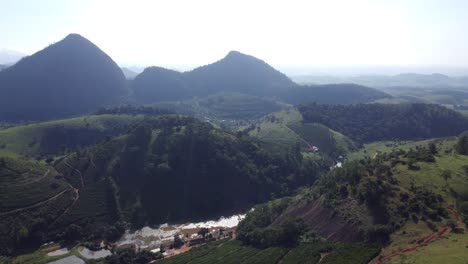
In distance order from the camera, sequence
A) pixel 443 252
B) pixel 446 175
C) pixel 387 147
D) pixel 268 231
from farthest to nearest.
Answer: pixel 387 147
pixel 268 231
pixel 446 175
pixel 443 252

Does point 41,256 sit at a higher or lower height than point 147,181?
lower

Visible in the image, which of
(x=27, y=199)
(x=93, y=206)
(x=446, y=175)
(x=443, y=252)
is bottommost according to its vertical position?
(x=93, y=206)

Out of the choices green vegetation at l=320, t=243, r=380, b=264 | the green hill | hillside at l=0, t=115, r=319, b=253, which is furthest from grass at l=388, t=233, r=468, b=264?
hillside at l=0, t=115, r=319, b=253

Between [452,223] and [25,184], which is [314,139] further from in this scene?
[25,184]

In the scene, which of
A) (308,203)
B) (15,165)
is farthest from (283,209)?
(15,165)

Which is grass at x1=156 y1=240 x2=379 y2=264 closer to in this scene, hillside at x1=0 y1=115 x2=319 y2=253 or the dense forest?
the dense forest

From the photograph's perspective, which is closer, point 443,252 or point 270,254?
point 443,252

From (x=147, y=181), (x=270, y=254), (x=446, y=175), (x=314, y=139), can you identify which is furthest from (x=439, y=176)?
(x=314, y=139)

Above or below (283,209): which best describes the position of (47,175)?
above

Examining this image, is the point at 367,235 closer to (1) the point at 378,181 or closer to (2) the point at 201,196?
(1) the point at 378,181
